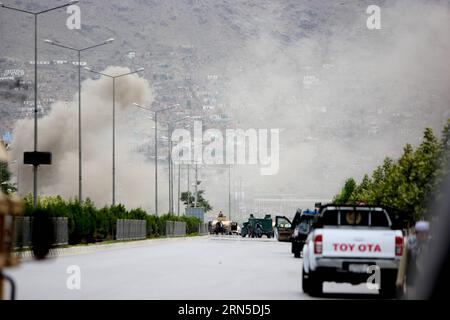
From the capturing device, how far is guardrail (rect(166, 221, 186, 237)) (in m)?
108

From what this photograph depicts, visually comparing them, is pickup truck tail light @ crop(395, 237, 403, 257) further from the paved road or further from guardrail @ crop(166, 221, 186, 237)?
guardrail @ crop(166, 221, 186, 237)

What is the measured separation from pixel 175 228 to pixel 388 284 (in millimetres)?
90490

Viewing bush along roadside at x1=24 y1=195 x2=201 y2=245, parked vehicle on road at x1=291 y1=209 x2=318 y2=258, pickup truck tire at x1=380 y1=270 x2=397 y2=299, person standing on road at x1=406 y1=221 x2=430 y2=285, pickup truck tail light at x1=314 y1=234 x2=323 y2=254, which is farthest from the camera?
bush along roadside at x1=24 y1=195 x2=201 y2=245

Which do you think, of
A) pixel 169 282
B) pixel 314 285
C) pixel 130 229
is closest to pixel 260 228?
pixel 130 229

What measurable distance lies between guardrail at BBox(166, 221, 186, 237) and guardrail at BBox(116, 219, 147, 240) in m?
16.8

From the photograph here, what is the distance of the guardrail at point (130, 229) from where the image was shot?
76062 mm

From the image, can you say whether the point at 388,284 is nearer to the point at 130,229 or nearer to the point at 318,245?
the point at 318,245

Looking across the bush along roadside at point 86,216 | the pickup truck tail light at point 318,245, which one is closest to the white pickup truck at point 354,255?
the pickup truck tail light at point 318,245

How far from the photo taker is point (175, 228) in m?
116

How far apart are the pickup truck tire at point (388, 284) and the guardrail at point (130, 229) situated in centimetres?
4997

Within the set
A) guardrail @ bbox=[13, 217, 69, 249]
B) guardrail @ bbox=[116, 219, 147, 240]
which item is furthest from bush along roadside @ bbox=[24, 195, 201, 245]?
guardrail @ bbox=[13, 217, 69, 249]

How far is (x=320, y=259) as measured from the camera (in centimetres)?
2509

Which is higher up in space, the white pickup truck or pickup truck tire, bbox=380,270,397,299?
the white pickup truck
